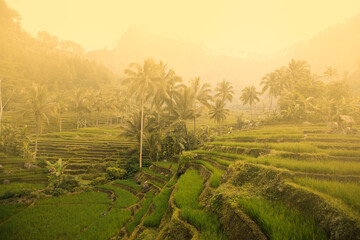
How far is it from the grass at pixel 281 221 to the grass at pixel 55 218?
9697mm

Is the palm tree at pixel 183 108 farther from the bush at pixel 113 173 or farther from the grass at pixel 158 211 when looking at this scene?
the grass at pixel 158 211

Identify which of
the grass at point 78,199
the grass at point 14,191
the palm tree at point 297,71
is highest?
the palm tree at point 297,71

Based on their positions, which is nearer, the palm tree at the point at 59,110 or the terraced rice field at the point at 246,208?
the terraced rice field at the point at 246,208

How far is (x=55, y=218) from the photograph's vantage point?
34.2 feet

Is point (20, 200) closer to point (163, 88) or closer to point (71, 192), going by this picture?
point (71, 192)

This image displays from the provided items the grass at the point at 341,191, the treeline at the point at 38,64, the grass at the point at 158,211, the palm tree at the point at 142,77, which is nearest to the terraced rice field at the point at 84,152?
the palm tree at the point at 142,77

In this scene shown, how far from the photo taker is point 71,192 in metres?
15.8

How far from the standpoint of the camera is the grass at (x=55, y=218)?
8.77 meters

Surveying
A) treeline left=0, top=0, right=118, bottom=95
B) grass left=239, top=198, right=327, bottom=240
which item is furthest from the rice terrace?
treeline left=0, top=0, right=118, bottom=95

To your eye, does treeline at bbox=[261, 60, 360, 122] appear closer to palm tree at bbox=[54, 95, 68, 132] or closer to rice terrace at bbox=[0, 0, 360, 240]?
rice terrace at bbox=[0, 0, 360, 240]

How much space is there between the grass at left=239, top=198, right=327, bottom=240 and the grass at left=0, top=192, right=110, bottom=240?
970 cm

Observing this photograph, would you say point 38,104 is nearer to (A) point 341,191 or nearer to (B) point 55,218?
(B) point 55,218

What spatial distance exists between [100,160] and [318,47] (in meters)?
194

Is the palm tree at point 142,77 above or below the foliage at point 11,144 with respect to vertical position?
above
